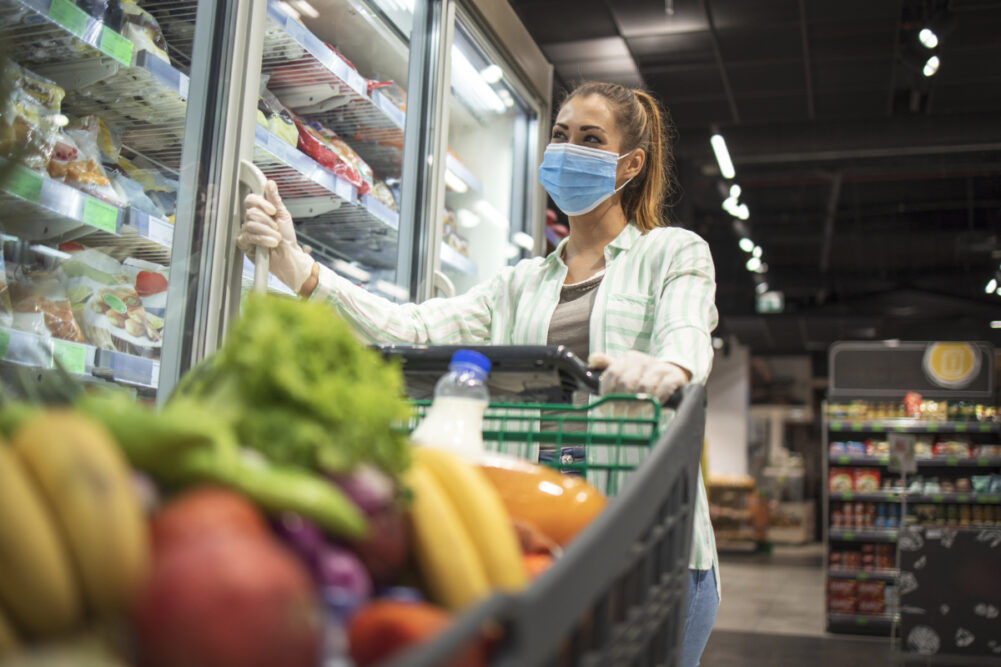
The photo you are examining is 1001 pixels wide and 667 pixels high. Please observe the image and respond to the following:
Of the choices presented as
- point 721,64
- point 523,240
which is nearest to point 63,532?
point 523,240

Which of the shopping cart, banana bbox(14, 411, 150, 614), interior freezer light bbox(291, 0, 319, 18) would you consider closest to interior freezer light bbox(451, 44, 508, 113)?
interior freezer light bbox(291, 0, 319, 18)

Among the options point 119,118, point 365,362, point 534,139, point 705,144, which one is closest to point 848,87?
point 705,144

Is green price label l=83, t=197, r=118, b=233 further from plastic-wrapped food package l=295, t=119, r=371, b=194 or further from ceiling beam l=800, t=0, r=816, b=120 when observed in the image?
ceiling beam l=800, t=0, r=816, b=120

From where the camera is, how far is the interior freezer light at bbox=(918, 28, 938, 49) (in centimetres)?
694

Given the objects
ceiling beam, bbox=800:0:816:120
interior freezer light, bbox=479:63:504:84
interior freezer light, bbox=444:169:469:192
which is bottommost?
interior freezer light, bbox=444:169:469:192

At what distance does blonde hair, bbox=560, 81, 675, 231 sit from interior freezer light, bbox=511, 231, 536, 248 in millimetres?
2113

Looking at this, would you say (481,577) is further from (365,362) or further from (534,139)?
(534,139)

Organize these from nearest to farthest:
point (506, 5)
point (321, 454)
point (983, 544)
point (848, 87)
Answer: point (321, 454) → point (506, 5) → point (983, 544) → point (848, 87)

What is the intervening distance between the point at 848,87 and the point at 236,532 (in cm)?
906

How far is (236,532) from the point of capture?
0.50m

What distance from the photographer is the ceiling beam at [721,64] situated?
743 centimetres

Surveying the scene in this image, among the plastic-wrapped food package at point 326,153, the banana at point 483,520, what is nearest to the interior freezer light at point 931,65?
the plastic-wrapped food package at point 326,153

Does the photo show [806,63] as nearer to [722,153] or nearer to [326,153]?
[722,153]

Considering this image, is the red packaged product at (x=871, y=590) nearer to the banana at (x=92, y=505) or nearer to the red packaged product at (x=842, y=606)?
the red packaged product at (x=842, y=606)
